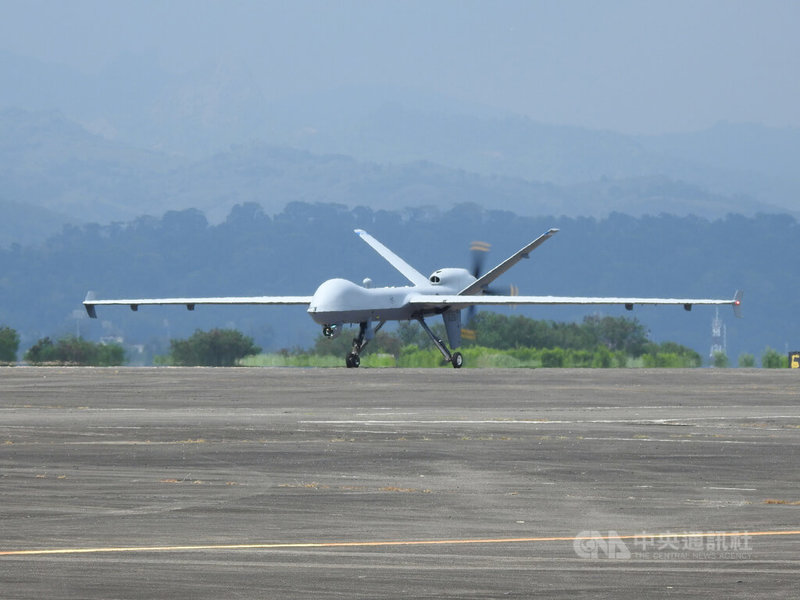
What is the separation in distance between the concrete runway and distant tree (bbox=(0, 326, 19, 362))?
4187 cm

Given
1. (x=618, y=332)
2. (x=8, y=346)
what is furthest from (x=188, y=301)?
(x=618, y=332)

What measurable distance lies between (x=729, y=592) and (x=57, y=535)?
6.12 meters

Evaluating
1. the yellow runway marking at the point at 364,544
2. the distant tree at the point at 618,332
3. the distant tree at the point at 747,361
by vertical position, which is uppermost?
the distant tree at the point at 618,332

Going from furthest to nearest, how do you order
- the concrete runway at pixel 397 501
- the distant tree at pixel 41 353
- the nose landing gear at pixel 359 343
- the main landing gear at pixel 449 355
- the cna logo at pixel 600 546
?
the distant tree at pixel 41 353, the main landing gear at pixel 449 355, the nose landing gear at pixel 359 343, the cna logo at pixel 600 546, the concrete runway at pixel 397 501

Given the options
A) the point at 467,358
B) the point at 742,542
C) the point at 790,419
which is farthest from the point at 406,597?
the point at 467,358

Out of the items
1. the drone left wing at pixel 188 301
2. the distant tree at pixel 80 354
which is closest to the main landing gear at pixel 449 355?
the drone left wing at pixel 188 301

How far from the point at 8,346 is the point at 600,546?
66.2 m

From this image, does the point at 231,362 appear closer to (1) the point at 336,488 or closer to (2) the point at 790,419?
(2) the point at 790,419

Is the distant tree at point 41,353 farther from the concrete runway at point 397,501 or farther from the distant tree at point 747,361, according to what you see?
the concrete runway at point 397,501

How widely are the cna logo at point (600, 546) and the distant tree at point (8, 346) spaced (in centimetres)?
6507

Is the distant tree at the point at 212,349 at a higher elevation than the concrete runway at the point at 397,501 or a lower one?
higher

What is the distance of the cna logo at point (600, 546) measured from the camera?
13.5m

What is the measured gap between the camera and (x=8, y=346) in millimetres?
76875

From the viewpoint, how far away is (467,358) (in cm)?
7894
